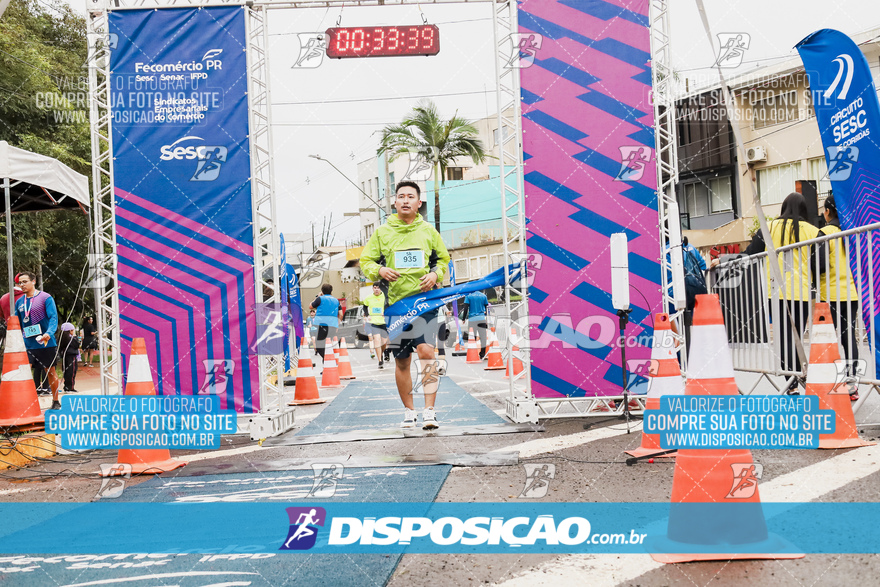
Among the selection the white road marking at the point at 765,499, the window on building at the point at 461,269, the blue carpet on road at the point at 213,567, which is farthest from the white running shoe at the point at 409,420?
the window on building at the point at 461,269

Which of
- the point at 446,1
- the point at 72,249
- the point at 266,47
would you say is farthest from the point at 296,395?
the point at 72,249

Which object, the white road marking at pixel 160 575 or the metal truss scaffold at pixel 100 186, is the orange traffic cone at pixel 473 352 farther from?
the white road marking at pixel 160 575

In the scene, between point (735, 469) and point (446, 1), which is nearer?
point (735, 469)

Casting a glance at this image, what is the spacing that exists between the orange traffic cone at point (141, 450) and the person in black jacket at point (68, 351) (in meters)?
8.55

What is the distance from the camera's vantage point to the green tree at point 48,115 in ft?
57.0

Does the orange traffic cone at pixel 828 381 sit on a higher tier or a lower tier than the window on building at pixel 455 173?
lower

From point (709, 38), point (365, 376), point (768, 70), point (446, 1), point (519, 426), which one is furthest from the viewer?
point (768, 70)

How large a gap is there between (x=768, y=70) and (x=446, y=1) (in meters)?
26.2

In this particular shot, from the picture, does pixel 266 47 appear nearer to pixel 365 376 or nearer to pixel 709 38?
pixel 709 38

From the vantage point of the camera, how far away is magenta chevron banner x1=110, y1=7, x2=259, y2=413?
7.48 meters

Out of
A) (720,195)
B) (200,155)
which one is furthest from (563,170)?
(720,195)

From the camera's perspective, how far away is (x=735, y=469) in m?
3.28

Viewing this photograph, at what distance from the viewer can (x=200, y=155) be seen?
24.7ft

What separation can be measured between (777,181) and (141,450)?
30781 mm
